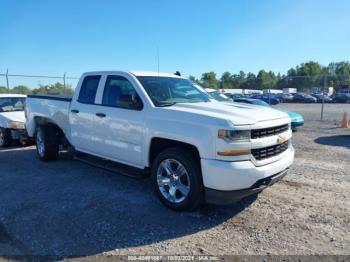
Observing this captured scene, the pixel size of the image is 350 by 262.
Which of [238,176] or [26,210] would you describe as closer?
[238,176]

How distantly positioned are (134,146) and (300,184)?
2978mm

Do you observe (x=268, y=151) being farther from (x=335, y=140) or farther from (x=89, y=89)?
(x=335, y=140)

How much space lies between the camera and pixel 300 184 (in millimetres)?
5410

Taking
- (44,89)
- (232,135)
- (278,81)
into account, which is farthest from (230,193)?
(278,81)

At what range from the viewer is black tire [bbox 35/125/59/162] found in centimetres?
689

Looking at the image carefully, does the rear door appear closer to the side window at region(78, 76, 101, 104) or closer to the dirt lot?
the side window at region(78, 76, 101, 104)

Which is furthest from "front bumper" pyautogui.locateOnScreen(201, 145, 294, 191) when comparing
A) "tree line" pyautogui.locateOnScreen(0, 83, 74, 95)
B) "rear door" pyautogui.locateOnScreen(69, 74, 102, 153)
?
"tree line" pyautogui.locateOnScreen(0, 83, 74, 95)

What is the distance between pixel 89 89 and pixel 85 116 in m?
0.53

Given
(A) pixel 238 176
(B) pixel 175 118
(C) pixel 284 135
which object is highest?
(B) pixel 175 118

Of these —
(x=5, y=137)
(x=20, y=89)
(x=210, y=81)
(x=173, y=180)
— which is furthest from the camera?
→ (x=210, y=81)

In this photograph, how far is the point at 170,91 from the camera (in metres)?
5.14

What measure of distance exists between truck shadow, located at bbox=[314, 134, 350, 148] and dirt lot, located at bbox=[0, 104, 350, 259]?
3.48 meters

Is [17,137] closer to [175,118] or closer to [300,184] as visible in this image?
[175,118]

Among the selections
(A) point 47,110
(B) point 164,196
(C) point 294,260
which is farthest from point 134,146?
(A) point 47,110
